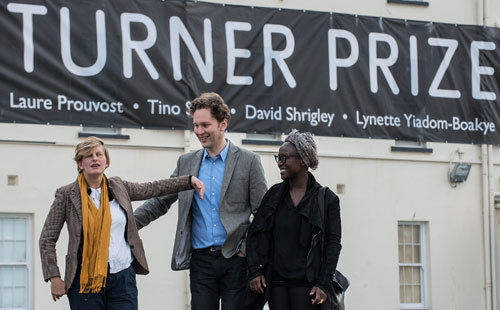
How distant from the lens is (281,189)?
713 cm

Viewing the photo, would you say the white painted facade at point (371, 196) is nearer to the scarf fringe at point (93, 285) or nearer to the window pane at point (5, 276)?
the window pane at point (5, 276)

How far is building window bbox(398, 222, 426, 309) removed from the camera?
60.0 feet

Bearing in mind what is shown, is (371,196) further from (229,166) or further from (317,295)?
(317,295)

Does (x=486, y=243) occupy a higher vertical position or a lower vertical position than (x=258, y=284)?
A: higher

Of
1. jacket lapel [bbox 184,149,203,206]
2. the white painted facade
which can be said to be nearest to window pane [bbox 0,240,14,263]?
the white painted facade

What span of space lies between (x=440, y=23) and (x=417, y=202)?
11.1ft

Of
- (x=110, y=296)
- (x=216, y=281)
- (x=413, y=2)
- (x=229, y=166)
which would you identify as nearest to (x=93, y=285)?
(x=110, y=296)

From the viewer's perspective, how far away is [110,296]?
267 inches

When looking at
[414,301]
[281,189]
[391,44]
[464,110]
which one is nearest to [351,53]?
[391,44]

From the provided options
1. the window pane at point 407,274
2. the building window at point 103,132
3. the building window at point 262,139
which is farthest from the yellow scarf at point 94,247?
the window pane at point 407,274

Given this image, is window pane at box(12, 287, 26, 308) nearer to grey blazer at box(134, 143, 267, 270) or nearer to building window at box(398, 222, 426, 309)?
building window at box(398, 222, 426, 309)

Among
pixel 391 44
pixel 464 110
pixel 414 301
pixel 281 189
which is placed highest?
pixel 391 44

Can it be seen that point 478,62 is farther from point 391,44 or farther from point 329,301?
point 329,301

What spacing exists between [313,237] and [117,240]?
137 centimetres
